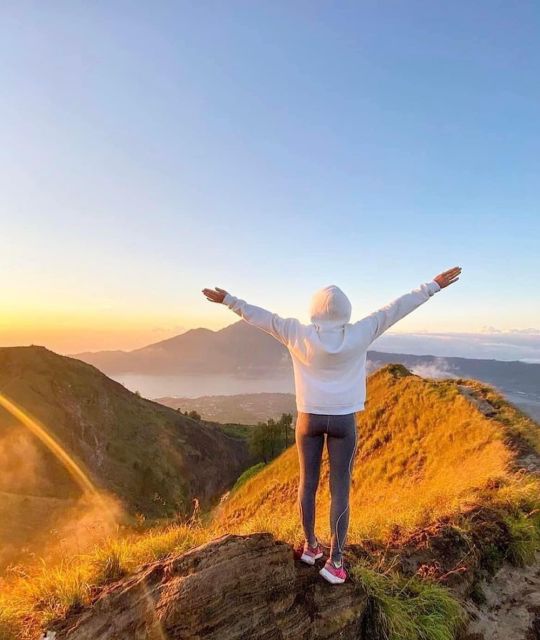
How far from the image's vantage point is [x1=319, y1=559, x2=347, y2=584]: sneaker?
491cm

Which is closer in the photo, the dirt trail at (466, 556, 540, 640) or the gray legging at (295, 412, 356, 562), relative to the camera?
the gray legging at (295, 412, 356, 562)

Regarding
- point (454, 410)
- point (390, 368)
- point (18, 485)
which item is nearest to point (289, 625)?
point (454, 410)

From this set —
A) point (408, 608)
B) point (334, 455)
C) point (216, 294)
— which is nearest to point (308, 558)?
point (408, 608)

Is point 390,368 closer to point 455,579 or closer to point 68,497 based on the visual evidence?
point 455,579

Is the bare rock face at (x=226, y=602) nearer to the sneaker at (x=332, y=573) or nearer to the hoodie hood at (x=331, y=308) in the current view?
the sneaker at (x=332, y=573)

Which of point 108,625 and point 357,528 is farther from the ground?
point 108,625

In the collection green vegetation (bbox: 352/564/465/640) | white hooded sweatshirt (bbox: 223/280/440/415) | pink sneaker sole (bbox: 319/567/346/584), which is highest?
white hooded sweatshirt (bbox: 223/280/440/415)

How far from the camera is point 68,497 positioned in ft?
204

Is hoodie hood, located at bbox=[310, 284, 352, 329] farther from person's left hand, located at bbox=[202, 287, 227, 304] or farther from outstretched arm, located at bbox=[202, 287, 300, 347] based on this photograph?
person's left hand, located at bbox=[202, 287, 227, 304]

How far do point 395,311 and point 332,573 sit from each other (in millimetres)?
2927

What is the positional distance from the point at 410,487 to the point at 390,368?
458 inches

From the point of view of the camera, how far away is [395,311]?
5.02 meters

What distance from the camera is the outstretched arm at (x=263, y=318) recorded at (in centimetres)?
500

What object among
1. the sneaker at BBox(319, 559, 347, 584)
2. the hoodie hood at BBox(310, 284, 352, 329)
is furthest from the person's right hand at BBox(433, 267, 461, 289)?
the sneaker at BBox(319, 559, 347, 584)
